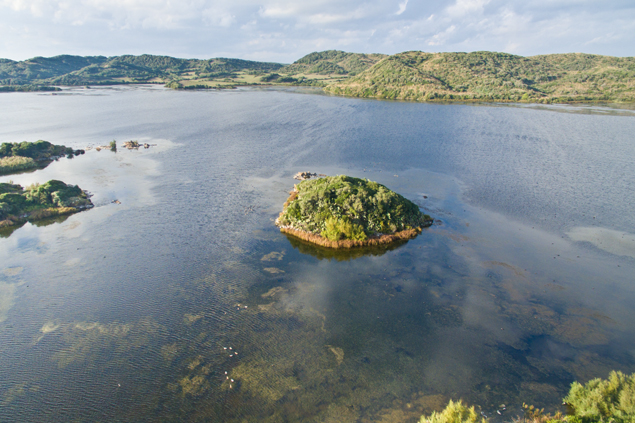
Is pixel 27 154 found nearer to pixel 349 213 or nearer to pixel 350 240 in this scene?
pixel 349 213

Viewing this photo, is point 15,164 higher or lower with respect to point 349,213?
higher

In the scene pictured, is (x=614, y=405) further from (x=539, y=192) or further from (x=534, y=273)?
(x=539, y=192)

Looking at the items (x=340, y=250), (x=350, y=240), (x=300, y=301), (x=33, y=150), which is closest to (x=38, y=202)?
(x=33, y=150)

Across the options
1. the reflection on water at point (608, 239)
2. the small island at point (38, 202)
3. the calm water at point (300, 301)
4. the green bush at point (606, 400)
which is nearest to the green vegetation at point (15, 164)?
the calm water at point (300, 301)

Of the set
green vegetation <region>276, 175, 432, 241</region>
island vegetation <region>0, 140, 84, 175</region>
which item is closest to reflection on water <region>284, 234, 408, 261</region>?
green vegetation <region>276, 175, 432, 241</region>

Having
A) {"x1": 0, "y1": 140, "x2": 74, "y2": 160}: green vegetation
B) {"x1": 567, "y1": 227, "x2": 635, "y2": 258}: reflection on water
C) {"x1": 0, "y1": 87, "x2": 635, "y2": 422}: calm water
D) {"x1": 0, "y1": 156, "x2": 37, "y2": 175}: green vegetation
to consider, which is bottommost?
{"x1": 0, "y1": 87, "x2": 635, "y2": 422}: calm water

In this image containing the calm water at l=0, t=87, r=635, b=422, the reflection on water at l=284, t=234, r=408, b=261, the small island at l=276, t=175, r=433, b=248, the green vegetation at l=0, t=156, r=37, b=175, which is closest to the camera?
the calm water at l=0, t=87, r=635, b=422

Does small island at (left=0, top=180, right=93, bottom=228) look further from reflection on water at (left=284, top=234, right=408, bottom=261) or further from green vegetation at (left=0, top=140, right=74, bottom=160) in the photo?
reflection on water at (left=284, top=234, right=408, bottom=261)

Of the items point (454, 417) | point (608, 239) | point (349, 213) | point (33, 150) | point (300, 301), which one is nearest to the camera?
point (454, 417)
